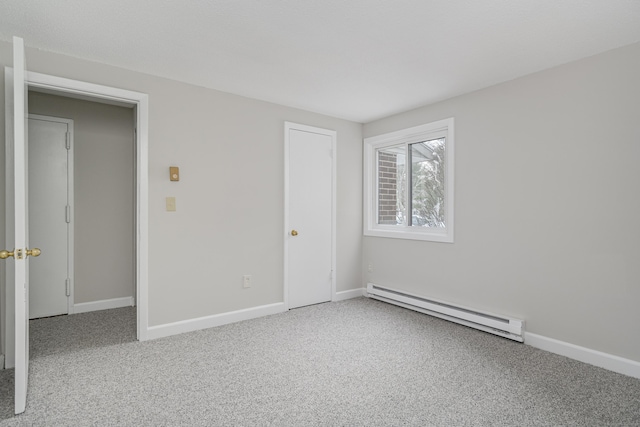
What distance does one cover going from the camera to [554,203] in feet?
8.85

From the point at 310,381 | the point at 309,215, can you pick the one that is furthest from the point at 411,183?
the point at 310,381

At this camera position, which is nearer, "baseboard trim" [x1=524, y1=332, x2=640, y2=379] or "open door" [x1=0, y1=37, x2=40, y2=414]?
"open door" [x1=0, y1=37, x2=40, y2=414]

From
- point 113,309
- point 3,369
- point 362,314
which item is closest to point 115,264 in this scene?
point 113,309

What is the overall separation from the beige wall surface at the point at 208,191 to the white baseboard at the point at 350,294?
84 centimetres

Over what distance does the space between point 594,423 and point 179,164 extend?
345cm

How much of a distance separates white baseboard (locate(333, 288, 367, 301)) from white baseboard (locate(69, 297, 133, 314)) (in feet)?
8.24

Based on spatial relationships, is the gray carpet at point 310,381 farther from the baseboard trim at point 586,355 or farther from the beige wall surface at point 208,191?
the beige wall surface at point 208,191

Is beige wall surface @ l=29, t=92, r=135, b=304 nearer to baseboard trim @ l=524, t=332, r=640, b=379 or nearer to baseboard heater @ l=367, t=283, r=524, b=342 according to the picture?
baseboard heater @ l=367, t=283, r=524, b=342

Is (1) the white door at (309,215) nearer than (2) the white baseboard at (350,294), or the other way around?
(1) the white door at (309,215)

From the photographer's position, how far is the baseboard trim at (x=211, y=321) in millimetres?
3000

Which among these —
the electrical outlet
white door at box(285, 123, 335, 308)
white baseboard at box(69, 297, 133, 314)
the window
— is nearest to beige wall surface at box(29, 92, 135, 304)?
white baseboard at box(69, 297, 133, 314)

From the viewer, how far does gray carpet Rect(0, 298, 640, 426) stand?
1.85 meters

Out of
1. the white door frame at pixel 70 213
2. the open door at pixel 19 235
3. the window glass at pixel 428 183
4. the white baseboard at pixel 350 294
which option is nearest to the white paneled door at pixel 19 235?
the open door at pixel 19 235

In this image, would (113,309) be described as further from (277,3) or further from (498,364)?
(498,364)
